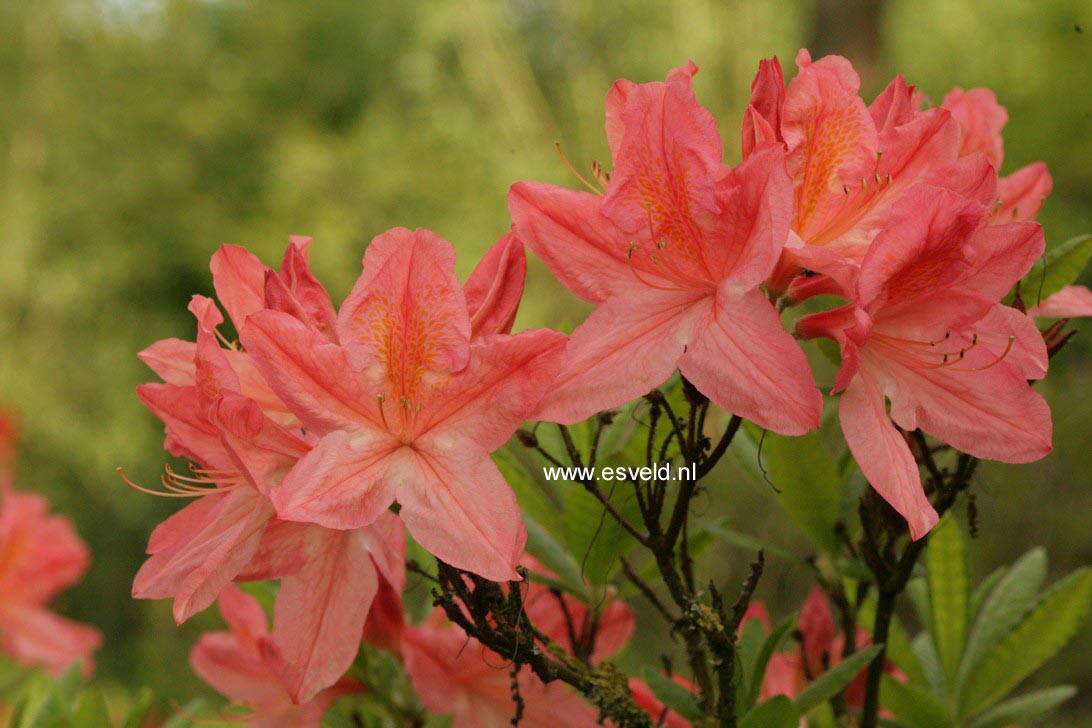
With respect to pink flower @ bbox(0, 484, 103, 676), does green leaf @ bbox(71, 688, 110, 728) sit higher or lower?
lower

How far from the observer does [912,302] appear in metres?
0.57

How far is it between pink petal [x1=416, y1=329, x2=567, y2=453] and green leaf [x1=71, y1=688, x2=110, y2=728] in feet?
1.54

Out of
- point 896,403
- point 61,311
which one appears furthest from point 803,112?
point 61,311

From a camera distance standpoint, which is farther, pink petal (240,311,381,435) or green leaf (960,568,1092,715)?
green leaf (960,568,1092,715)

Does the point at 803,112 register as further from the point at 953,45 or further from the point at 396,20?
the point at 396,20

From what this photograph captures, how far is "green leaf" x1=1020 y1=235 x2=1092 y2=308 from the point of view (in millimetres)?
725

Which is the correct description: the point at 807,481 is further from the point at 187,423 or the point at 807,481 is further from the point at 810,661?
the point at 187,423

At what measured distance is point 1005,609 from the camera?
845mm

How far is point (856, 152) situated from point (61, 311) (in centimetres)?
651

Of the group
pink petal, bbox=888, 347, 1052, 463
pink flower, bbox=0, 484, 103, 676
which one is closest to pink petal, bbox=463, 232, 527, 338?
pink petal, bbox=888, 347, 1052, 463

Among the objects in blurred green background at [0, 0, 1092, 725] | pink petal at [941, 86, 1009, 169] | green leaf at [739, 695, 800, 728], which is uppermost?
blurred green background at [0, 0, 1092, 725]

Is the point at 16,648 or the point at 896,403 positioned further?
the point at 16,648

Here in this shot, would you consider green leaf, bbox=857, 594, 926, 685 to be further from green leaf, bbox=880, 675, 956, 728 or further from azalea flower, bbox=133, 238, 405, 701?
azalea flower, bbox=133, 238, 405, 701

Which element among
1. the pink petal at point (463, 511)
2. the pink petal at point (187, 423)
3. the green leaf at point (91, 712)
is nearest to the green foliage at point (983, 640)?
the pink petal at point (463, 511)
